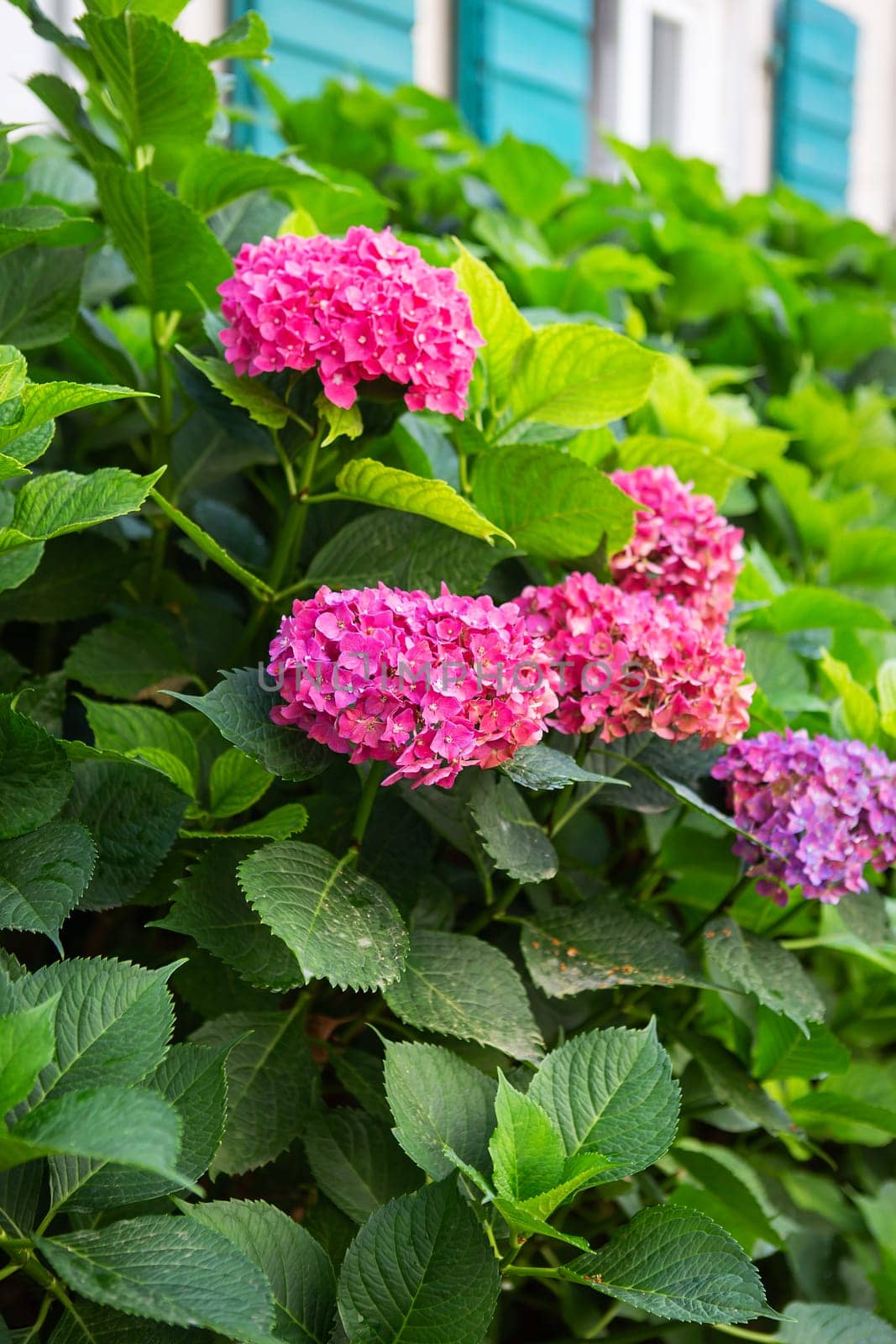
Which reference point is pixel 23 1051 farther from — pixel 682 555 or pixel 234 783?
pixel 682 555

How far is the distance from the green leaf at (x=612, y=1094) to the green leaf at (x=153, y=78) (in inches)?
31.5

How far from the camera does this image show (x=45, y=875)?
0.72m

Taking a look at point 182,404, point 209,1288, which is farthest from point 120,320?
point 209,1288

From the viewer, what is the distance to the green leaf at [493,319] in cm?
96

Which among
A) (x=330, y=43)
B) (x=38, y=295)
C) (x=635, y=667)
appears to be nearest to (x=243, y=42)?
(x=38, y=295)

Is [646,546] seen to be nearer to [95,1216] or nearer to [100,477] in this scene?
[100,477]

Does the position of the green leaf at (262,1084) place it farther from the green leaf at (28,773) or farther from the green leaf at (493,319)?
the green leaf at (493,319)

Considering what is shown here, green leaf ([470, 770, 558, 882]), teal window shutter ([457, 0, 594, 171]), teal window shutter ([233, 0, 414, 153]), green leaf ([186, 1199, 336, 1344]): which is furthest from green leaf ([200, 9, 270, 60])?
teal window shutter ([457, 0, 594, 171])

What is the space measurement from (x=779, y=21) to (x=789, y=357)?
3982mm

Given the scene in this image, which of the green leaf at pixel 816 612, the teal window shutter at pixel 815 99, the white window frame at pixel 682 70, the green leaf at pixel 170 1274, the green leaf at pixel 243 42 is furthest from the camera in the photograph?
the teal window shutter at pixel 815 99

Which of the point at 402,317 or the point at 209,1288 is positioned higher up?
the point at 402,317

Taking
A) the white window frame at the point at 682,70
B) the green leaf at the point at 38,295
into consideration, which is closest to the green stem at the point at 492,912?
the green leaf at the point at 38,295

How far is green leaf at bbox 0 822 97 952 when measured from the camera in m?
0.69

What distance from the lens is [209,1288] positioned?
1.89 ft
